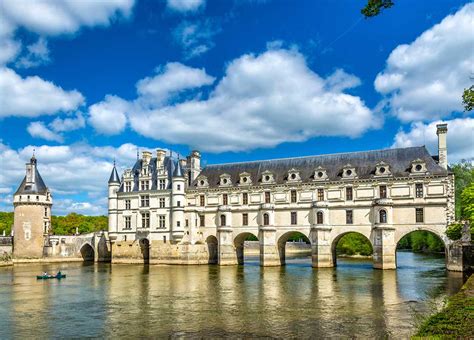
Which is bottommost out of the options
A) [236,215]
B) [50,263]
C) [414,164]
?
[50,263]

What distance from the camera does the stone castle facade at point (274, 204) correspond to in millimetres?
44312

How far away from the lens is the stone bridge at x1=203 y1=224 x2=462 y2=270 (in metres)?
43.5

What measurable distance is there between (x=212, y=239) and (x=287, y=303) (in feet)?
101

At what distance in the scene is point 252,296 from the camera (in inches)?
1113

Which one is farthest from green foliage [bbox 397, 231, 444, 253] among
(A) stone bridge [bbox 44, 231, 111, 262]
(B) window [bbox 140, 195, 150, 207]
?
(A) stone bridge [bbox 44, 231, 111, 262]

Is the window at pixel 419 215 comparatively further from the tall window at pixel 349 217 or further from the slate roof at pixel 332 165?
the tall window at pixel 349 217

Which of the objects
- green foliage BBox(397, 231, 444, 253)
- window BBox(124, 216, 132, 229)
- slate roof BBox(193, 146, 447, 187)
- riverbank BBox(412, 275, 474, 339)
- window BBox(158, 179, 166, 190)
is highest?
slate roof BBox(193, 146, 447, 187)

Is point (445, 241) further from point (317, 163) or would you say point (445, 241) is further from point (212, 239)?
point (212, 239)

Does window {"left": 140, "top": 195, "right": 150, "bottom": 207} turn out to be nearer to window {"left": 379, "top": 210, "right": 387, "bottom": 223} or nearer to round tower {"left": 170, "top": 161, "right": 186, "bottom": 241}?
round tower {"left": 170, "top": 161, "right": 186, "bottom": 241}

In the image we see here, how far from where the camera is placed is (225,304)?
998 inches

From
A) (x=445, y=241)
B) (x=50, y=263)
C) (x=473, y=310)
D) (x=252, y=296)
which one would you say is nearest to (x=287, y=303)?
(x=252, y=296)

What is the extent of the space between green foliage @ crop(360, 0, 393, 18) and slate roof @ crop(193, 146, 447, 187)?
3636 cm

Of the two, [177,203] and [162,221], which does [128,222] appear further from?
[177,203]

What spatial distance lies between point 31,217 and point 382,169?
4527cm
